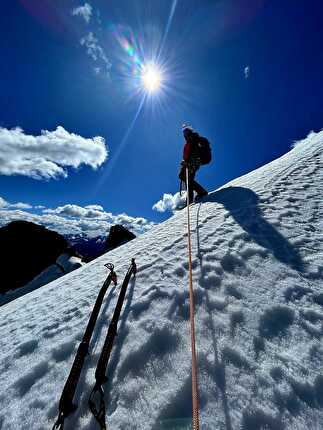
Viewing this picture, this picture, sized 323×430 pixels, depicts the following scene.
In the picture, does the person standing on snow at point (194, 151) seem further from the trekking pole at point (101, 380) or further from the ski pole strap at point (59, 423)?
the ski pole strap at point (59, 423)

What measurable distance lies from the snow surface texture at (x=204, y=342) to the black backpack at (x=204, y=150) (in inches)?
240

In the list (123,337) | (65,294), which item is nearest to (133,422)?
(123,337)

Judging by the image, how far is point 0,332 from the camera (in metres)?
4.30

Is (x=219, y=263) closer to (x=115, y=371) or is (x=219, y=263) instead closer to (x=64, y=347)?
(x=115, y=371)

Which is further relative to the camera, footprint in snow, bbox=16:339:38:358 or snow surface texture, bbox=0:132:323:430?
footprint in snow, bbox=16:339:38:358

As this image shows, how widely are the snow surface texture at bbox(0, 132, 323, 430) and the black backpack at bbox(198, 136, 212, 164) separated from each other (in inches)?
240

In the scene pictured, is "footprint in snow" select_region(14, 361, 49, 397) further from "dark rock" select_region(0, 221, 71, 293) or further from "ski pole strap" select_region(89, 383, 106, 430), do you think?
"dark rock" select_region(0, 221, 71, 293)

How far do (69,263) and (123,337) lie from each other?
2284 centimetres

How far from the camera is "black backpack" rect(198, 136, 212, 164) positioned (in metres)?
10.4

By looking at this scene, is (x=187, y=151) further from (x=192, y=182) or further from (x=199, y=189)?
(x=199, y=189)

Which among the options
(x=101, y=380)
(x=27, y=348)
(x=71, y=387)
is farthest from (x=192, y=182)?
(x=71, y=387)

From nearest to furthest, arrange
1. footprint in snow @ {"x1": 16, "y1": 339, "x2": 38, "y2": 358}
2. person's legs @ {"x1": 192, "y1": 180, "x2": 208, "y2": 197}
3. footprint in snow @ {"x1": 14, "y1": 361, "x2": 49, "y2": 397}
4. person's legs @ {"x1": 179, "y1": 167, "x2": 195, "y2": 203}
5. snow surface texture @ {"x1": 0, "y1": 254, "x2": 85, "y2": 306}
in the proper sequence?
footprint in snow @ {"x1": 14, "y1": 361, "x2": 49, "y2": 397} → footprint in snow @ {"x1": 16, "y1": 339, "x2": 38, "y2": 358} → person's legs @ {"x1": 179, "y1": 167, "x2": 195, "y2": 203} → person's legs @ {"x1": 192, "y1": 180, "x2": 208, "y2": 197} → snow surface texture @ {"x1": 0, "y1": 254, "x2": 85, "y2": 306}

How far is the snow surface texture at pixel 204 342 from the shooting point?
196 cm

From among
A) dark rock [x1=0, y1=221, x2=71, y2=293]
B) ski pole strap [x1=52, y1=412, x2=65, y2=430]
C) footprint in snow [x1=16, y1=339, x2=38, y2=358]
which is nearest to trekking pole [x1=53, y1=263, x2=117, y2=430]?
ski pole strap [x1=52, y1=412, x2=65, y2=430]
